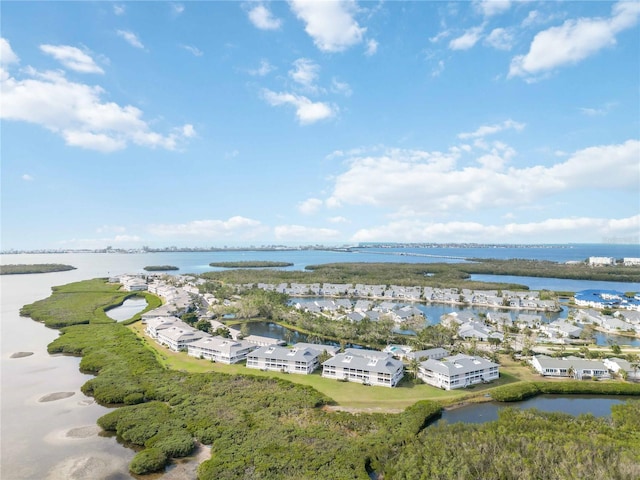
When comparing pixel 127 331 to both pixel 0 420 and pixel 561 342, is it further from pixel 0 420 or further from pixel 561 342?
pixel 561 342

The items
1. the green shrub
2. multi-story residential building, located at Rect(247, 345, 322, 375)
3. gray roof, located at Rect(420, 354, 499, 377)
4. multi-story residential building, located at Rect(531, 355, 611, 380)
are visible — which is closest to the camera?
the green shrub

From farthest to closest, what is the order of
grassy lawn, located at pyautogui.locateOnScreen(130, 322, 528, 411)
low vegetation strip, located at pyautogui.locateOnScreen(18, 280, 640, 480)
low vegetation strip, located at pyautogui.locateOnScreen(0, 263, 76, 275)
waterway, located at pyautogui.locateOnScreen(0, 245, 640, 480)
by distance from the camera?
low vegetation strip, located at pyautogui.locateOnScreen(0, 263, 76, 275)
grassy lawn, located at pyautogui.locateOnScreen(130, 322, 528, 411)
waterway, located at pyautogui.locateOnScreen(0, 245, 640, 480)
low vegetation strip, located at pyautogui.locateOnScreen(18, 280, 640, 480)

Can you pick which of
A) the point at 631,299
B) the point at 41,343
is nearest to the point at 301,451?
the point at 41,343

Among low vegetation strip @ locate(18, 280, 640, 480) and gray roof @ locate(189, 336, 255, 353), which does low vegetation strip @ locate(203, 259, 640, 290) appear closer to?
gray roof @ locate(189, 336, 255, 353)

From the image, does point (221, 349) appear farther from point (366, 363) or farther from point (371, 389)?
point (371, 389)

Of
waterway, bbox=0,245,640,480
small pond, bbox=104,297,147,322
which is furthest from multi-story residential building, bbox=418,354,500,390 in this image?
small pond, bbox=104,297,147,322

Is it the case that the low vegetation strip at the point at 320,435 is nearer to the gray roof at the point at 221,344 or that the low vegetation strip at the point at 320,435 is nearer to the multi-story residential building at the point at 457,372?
the multi-story residential building at the point at 457,372

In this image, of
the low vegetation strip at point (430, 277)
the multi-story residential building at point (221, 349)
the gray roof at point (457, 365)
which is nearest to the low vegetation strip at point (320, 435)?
the multi-story residential building at point (221, 349)
